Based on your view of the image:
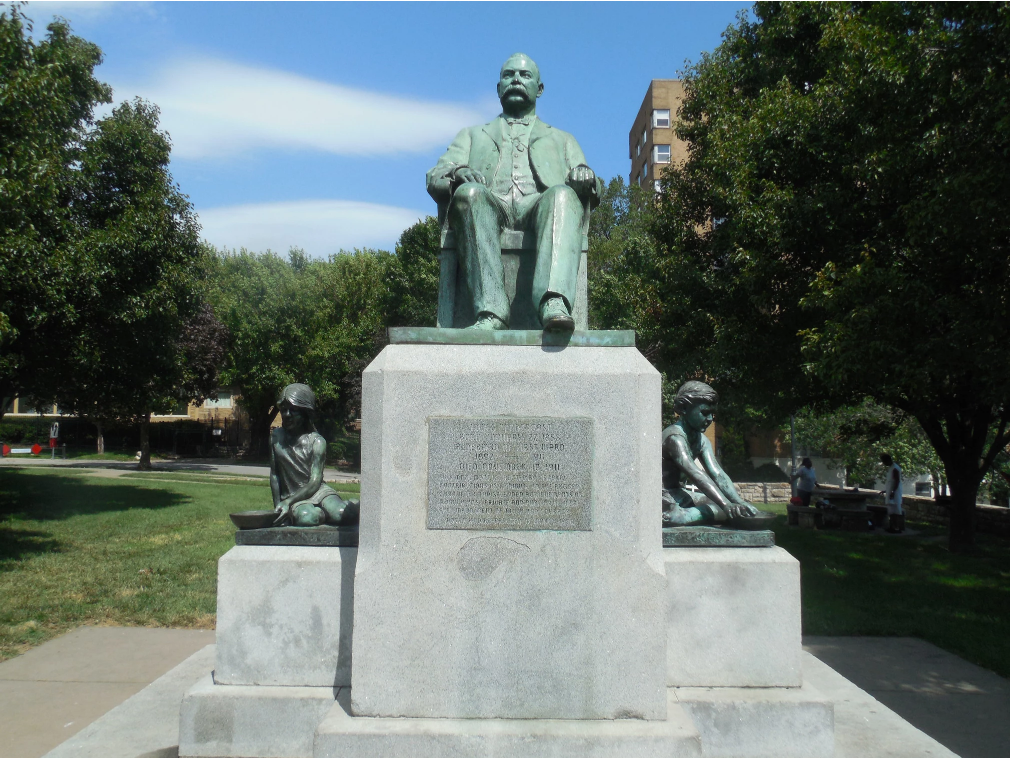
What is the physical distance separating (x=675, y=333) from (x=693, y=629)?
11.4 m

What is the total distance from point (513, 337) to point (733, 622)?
1754 millimetres

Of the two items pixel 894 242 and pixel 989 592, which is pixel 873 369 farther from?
pixel 989 592

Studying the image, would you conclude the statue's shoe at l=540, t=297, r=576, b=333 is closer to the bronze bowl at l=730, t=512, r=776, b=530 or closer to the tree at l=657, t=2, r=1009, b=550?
the bronze bowl at l=730, t=512, r=776, b=530

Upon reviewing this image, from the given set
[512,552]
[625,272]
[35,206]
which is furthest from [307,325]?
[512,552]

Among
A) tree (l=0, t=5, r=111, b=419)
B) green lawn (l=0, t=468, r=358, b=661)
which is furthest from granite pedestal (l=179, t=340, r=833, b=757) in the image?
tree (l=0, t=5, r=111, b=419)

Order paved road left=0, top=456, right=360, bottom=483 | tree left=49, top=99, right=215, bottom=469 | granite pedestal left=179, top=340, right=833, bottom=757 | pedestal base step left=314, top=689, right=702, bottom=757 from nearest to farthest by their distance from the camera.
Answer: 1. pedestal base step left=314, top=689, right=702, bottom=757
2. granite pedestal left=179, top=340, right=833, bottom=757
3. tree left=49, top=99, right=215, bottom=469
4. paved road left=0, top=456, right=360, bottom=483

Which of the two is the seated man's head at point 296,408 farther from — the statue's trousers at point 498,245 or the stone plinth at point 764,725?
the stone plinth at point 764,725

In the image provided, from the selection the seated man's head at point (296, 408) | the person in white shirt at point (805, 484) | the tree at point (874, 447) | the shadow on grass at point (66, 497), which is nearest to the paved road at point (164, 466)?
the shadow on grass at point (66, 497)

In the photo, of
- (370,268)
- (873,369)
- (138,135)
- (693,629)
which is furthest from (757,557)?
(370,268)

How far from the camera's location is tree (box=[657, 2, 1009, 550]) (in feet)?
26.8

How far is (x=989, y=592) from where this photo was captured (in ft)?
33.0

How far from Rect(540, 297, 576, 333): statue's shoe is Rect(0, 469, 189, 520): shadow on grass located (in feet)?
47.1

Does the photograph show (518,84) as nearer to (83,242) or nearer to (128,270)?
(83,242)

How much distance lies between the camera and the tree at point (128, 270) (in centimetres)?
1312
